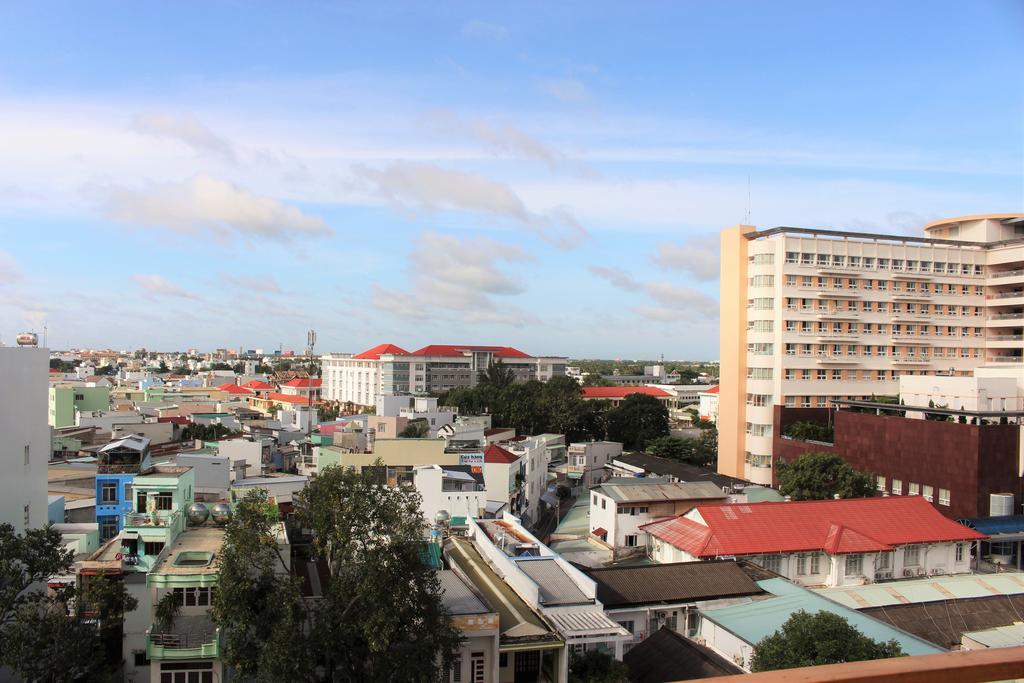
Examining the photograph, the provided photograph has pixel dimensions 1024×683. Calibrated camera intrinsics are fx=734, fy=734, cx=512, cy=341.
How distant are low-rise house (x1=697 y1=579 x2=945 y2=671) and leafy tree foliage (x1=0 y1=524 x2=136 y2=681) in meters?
8.91

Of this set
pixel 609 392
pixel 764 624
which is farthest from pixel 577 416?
pixel 609 392

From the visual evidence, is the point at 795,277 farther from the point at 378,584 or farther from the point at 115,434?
the point at 115,434

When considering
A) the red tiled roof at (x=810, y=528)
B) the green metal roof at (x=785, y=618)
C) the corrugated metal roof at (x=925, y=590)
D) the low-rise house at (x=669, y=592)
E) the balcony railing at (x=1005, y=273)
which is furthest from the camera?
the balcony railing at (x=1005, y=273)

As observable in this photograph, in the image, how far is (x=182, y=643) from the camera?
954cm

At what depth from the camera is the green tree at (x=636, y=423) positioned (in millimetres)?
39381

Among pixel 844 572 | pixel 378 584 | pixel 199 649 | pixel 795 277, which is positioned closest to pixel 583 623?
pixel 378 584

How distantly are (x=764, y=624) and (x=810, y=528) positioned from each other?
5427 mm

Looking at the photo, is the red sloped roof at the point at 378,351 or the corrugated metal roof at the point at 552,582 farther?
the red sloped roof at the point at 378,351

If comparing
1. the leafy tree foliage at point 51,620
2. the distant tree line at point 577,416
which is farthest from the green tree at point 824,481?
the leafy tree foliage at point 51,620

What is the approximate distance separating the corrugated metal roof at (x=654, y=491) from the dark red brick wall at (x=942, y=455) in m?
5.97

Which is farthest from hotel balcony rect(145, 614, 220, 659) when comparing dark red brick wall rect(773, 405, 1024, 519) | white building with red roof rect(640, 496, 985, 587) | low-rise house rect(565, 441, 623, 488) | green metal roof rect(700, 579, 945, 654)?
low-rise house rect(565, 441, 623, 488)

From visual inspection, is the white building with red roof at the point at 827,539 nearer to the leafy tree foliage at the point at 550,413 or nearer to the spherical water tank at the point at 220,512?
the spherical water tank at the point at 220,512

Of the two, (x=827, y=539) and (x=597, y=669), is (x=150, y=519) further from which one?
(x=827, y=539)

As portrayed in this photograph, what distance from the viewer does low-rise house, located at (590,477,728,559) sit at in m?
18.2
